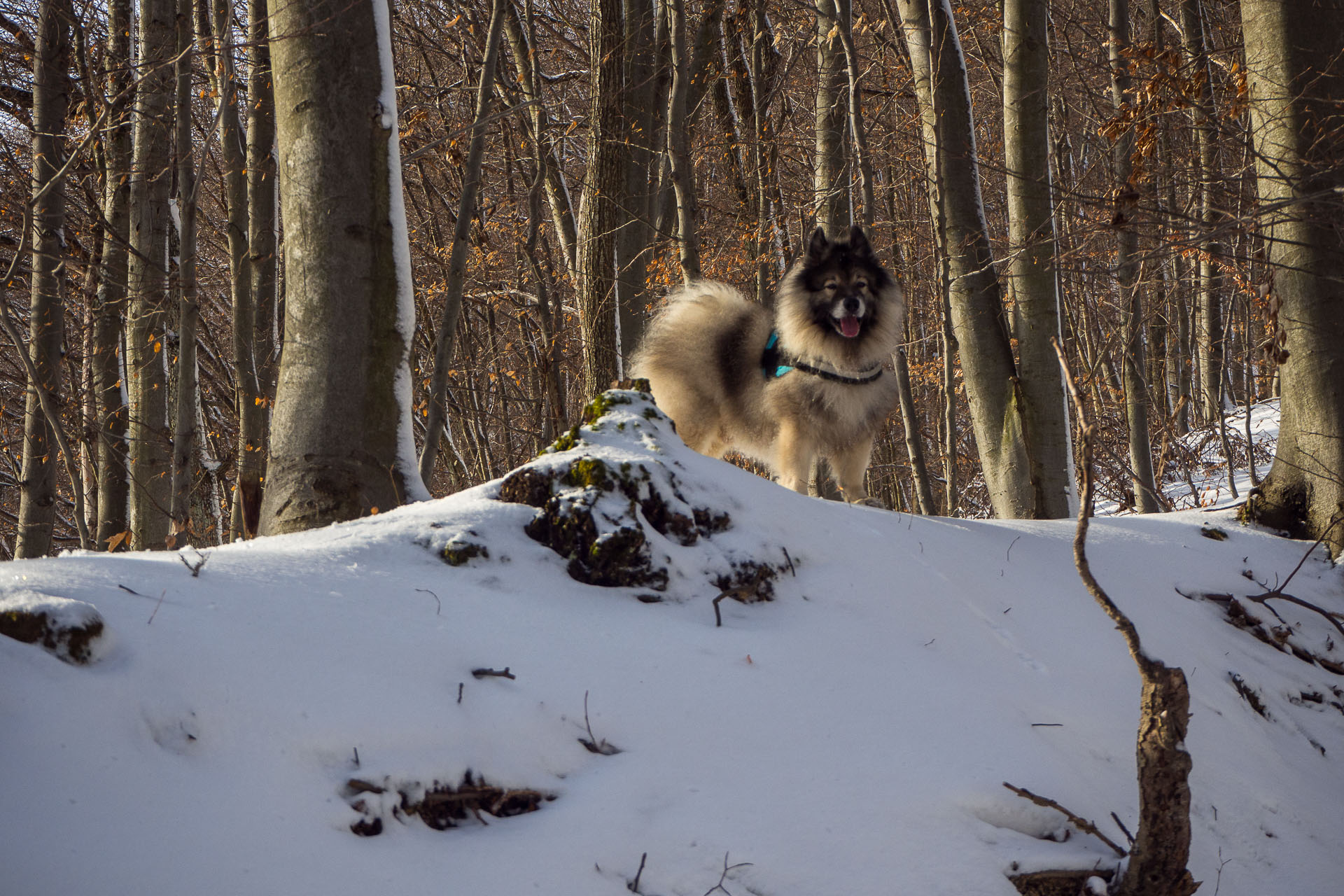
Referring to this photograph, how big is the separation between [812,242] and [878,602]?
3.12 meters

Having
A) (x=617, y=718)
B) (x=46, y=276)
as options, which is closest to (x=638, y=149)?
(x=46, y=276)

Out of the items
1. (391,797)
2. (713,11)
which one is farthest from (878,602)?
(713,11)

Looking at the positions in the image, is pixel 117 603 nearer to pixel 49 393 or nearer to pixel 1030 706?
pixel 1030 706

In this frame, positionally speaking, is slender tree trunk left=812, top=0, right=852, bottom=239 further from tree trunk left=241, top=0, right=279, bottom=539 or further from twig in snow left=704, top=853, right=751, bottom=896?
twig in snow left=704, top=853, right=751, bottom=896

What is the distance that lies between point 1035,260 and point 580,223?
3.57 meters

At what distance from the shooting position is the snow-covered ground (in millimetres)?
1695

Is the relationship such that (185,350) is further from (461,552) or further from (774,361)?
(461,552)

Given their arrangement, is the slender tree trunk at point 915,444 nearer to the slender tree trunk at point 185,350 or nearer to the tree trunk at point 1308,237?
the tree trunk at point 1308,237

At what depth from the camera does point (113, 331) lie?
8.07 metres

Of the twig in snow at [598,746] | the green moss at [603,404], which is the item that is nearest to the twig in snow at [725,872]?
the twig in snow at [598,746]

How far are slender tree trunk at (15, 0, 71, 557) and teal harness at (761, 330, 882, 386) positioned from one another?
210 inches

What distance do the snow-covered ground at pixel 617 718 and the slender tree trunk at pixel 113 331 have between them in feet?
20.0

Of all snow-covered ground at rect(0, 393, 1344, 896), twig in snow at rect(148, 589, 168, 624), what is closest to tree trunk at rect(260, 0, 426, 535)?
snow-covered ground at rect(0, 393, 1344, 896)

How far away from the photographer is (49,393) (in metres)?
6.48
